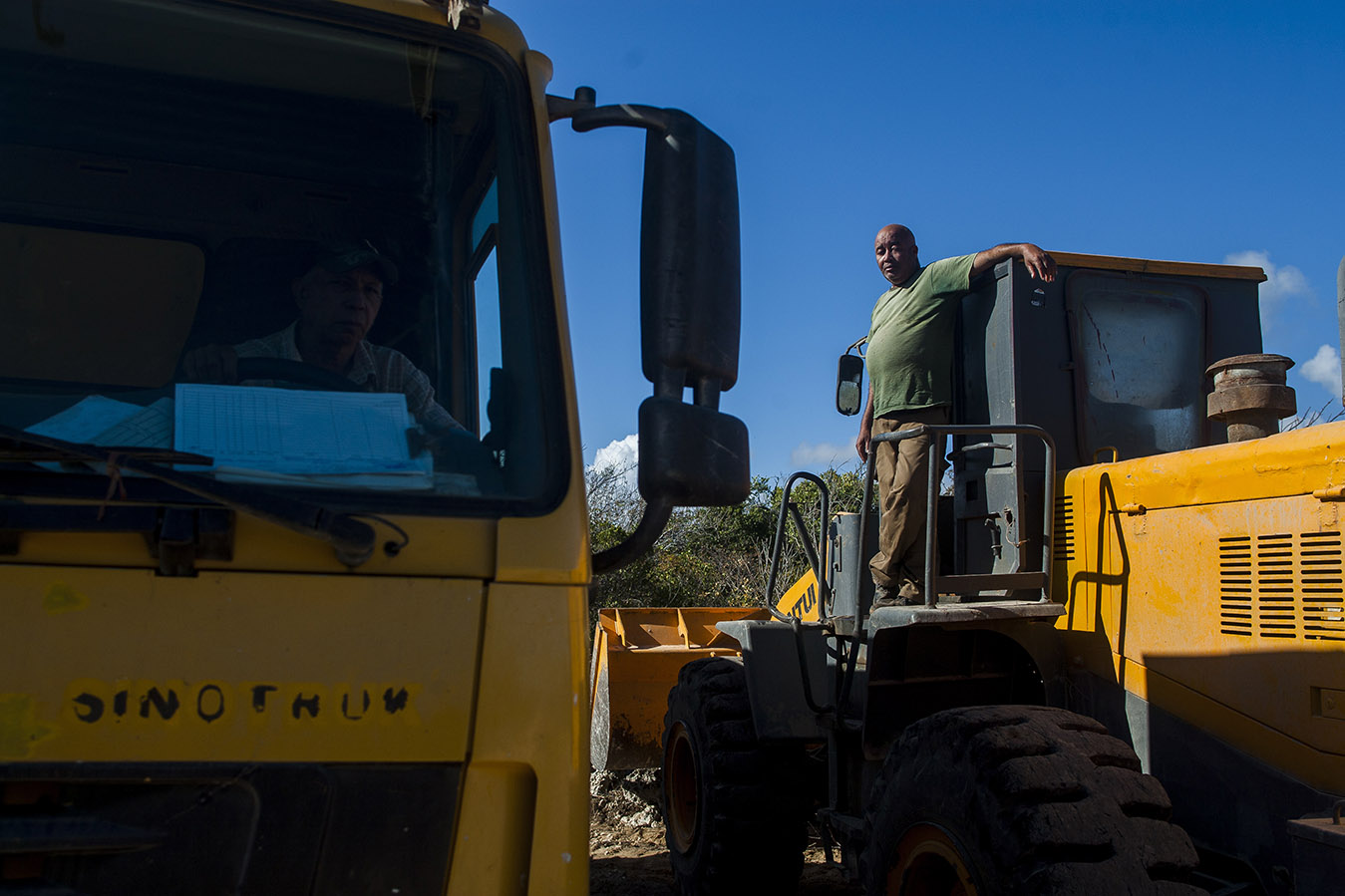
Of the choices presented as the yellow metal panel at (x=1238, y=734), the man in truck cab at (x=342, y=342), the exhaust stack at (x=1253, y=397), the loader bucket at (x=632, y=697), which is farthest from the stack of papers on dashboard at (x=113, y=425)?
the loader bucket at (x=632, y=697)

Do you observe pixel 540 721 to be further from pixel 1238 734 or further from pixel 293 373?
pixel 1238 734

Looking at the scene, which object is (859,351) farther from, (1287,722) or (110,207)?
(110,207)

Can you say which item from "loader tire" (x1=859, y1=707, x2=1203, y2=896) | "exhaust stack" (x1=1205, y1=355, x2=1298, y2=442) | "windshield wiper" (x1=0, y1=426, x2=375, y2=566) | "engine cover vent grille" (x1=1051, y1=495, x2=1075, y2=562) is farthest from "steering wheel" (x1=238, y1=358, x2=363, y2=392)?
"exhaust stack" (x1=1205, y1=355, x2=1298, y2=442)

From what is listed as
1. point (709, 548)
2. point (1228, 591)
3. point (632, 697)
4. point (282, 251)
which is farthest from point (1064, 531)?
point (709, 548)

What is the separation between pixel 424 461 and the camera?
2.04m

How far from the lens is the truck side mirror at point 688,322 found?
6.90 ft

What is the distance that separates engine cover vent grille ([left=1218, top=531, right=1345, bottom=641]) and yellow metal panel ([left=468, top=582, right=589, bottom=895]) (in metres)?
2.43

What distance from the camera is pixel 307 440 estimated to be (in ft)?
6.52

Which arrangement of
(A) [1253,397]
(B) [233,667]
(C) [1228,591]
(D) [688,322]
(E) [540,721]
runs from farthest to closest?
(A) [1253,397] → (C) [1228,591] → (D) [688,322] → (E) [540,721] → (B) [233,667]

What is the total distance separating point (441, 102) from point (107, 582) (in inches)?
51.6

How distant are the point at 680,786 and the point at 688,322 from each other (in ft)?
13.5

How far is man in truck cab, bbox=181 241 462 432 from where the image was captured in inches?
85.5

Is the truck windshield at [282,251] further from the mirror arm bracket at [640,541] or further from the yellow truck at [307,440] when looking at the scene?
the mirror arm bracket at [640,541]

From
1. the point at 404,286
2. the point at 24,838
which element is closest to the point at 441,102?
the point at 404,286
